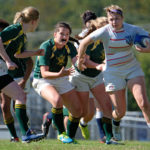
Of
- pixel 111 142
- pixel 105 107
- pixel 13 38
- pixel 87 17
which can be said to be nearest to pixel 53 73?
pixel 13 38

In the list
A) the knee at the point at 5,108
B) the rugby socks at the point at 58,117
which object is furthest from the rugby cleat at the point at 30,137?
the knee at the point at 5,108

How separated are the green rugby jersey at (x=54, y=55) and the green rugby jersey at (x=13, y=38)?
61cm

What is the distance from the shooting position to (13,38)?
8953 millimetres

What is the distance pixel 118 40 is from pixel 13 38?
1607 mm

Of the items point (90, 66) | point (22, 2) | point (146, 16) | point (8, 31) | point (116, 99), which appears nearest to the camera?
point (8, 31)

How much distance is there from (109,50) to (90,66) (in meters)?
0.96

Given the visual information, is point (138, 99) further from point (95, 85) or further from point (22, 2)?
point (22, 2)

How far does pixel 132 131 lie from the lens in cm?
2241

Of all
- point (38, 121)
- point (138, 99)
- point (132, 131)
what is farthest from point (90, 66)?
point (132, 131)

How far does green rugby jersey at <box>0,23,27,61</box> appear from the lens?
29.1 ft

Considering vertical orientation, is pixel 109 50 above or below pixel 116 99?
above

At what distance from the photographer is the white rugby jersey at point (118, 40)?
9.17 m

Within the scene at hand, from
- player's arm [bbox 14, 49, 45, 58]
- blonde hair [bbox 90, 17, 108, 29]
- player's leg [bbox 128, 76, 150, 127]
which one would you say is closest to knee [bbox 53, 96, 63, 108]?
player's arm [bbox 14, 49, 45, 58]

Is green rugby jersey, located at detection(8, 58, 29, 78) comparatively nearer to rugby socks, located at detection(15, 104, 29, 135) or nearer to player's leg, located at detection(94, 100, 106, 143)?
player's leg, located at detection(94, 100, 106, 143)
